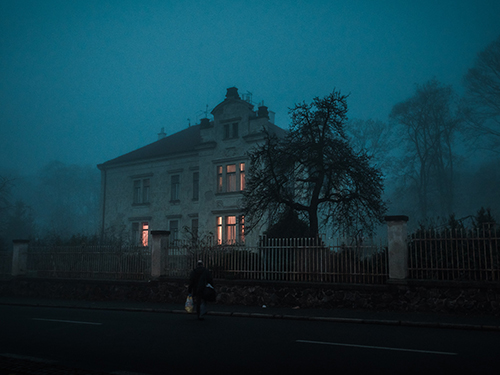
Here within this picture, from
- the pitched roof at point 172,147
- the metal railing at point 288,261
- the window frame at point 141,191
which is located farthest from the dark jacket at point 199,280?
the window frame at point 141,191

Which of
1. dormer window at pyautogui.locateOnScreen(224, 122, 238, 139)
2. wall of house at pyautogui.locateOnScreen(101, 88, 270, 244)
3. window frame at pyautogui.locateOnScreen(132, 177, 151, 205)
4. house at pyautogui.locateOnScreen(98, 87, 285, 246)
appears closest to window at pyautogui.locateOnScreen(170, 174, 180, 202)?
house at pyautogui.locateOnScreen(98, 87, 285, 246)

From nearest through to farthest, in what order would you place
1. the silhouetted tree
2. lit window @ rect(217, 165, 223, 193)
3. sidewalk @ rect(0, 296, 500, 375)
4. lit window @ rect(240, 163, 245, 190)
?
sidewalk @ rect(0, 296, 500, 375) < the silhouetted tree < lit window @ rect(240, 163, 245, 190) < lit window @ rect(217, 165, 223, 193)

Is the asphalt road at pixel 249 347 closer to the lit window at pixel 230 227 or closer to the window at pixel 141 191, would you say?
the lit window at pixel 230 227

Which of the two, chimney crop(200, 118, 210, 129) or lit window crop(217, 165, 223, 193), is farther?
chimney crop(200, 118, 210, 129)

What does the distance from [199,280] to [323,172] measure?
7498 millimetres

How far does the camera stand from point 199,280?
12977mm

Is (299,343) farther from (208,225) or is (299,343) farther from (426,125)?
(426,125)

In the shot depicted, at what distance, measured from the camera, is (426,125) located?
1518 inches

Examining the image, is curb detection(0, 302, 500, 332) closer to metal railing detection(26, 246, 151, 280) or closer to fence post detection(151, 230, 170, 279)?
Answer: fence post detection(151, 230, 170, 279)

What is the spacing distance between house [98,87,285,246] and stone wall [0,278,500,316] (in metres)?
10.8

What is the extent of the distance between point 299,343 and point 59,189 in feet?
227

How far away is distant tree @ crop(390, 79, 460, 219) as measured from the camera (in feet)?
125

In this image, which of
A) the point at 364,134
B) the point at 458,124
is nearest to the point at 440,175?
the point at 458,124

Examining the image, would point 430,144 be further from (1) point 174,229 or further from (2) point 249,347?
(2) point 249,347
